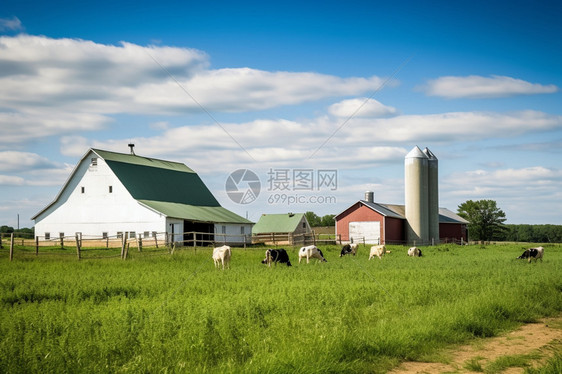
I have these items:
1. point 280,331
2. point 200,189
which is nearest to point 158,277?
point 280,331

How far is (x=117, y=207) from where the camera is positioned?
44.7 m

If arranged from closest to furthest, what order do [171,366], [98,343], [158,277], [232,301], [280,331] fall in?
[171,366] → [98,343] → [280,331] → [232,301] → [158,277]

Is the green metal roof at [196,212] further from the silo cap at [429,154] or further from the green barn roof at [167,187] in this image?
the silo cap at [429,154]

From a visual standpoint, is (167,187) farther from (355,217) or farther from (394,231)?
(394,231)

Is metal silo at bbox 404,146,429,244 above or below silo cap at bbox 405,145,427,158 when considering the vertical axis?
below

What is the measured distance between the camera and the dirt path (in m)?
8.59

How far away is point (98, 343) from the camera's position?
28.2ft

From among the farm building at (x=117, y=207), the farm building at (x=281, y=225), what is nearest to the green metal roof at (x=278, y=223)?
the farm building at (x=281, y=225)

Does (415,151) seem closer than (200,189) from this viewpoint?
No

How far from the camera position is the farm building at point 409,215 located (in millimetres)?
57562

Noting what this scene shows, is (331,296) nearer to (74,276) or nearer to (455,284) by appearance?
(455,284)

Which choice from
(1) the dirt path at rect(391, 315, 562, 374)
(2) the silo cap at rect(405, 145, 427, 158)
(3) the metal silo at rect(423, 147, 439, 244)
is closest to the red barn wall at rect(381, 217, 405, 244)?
(3) the metal silo at rect(423, 147, 439, 244)

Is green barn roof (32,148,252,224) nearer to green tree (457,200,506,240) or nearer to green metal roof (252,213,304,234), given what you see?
green metal roof (252,213,304,234)

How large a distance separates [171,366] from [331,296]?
6.50 metres
